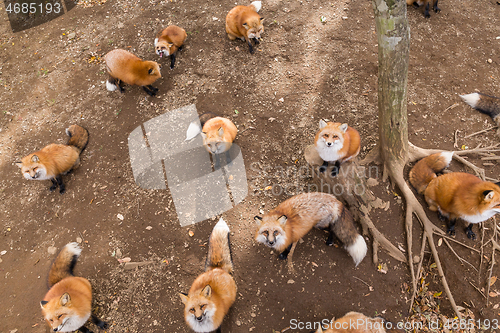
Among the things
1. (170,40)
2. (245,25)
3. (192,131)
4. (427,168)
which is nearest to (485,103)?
(427,168)

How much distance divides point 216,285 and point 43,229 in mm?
3890

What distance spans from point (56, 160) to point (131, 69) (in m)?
2.60

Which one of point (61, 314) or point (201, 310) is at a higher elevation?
point (201, 310)

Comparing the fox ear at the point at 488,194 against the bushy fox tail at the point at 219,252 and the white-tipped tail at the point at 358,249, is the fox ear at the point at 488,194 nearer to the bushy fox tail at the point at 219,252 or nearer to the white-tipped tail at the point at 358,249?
the white-tipped tail at the point at 358,249

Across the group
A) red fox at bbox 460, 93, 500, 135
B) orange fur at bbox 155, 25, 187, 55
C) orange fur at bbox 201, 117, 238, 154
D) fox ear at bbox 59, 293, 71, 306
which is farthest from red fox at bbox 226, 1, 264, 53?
fox ear at bbox 59, 293, 71, 306

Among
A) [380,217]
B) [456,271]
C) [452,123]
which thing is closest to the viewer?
[456,271]

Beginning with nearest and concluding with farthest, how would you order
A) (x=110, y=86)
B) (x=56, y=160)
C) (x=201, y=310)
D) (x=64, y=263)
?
1. (x=201, y=310)
2. (x=64, y=263)
3. (x=56, y=160)
4. (x=110, y=86)

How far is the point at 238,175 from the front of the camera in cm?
520

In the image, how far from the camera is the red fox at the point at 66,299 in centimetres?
364

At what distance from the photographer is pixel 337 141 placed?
3973 millimetres

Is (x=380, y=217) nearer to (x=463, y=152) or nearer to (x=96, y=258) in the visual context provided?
(x=463, y=152)

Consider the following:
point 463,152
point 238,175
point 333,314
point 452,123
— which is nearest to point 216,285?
point 333,314

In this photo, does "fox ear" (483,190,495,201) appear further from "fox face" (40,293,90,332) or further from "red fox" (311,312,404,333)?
"fox face" (40,293,90,332)

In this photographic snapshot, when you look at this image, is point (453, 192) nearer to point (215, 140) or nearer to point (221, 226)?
point (221, 226)
